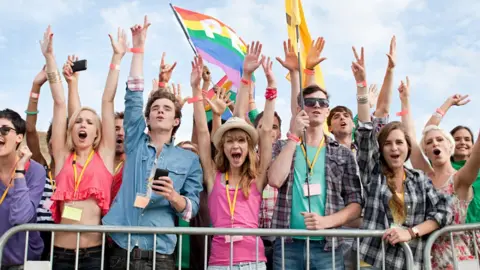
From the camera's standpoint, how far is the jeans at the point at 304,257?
4.42m

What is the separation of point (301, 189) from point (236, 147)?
699 mm

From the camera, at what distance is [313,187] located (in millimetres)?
4633

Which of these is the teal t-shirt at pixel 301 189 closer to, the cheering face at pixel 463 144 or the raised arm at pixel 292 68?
the raised arm at pixel 292 68

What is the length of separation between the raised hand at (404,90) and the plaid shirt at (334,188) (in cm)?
162

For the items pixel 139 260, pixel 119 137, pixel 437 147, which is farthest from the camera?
pixel 119 137

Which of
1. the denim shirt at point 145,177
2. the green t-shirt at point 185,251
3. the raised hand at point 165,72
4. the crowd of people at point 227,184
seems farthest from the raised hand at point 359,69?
the raised hand at point 165,72

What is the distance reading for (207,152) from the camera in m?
5.03

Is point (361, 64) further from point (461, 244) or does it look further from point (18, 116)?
point (18, 116)

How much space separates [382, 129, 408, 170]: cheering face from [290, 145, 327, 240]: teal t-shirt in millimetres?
565

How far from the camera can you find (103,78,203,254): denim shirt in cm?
437

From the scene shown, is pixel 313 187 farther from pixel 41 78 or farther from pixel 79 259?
pixel 41 78

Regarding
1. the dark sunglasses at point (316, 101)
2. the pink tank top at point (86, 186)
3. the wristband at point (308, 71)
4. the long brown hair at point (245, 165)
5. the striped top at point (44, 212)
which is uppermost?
the wristband at point (308, 71)

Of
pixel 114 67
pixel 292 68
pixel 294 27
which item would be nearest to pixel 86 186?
pixel 114 67

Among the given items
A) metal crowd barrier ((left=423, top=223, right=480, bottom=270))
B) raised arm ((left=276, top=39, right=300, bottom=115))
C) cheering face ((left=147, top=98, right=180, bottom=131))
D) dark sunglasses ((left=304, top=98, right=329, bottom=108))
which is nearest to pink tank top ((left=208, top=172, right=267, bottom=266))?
cheering face ((left=147, top=98, right=180, bottom=131))
